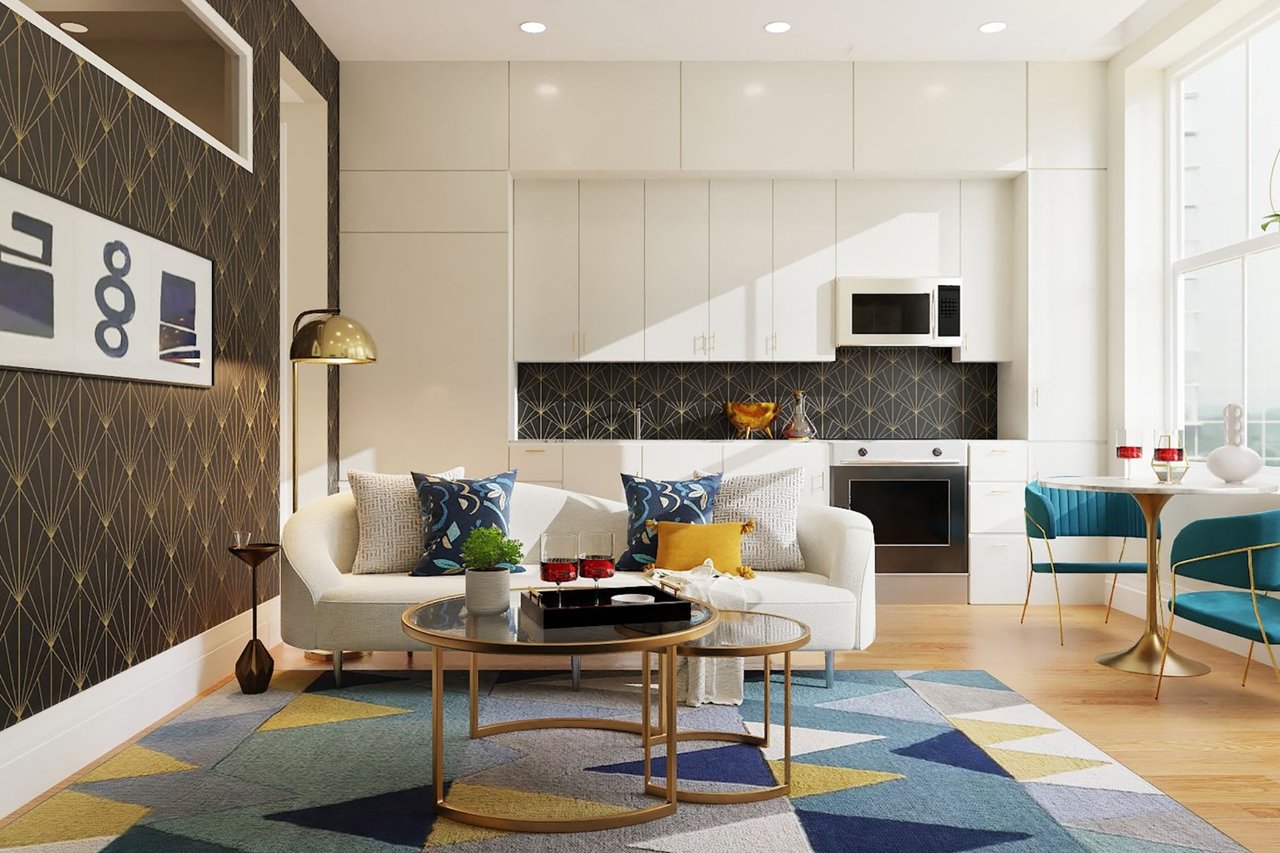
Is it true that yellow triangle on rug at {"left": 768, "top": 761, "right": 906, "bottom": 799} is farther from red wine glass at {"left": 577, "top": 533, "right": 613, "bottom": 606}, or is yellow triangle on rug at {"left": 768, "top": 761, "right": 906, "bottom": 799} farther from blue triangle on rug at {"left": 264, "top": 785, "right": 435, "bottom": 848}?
blue triangle on rug at {"left": 264, "top": 785, "right": 435, "bottom": 848}

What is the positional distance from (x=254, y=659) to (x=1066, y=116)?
4992mm

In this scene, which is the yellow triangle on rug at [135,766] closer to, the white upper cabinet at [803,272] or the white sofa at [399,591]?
the white sofa at [399,591]

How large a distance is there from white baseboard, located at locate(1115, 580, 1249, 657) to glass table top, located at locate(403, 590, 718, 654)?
9.44 ft

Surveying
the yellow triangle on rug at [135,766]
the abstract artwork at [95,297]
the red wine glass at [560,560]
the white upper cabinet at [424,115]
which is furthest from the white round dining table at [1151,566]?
the white upper cabinet at [424,115]

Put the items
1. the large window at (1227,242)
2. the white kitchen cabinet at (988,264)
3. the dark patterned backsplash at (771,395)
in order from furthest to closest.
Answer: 1. the dark patterned backsplash at (771,395)
2. the white kitchen cabinet at (988,264)
3. the large window at (1227,242)

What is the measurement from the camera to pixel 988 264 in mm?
5938

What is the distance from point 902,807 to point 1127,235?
4.04 meters

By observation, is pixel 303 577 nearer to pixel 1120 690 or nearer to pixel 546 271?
pixel 546 271

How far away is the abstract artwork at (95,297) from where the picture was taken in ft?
8.71

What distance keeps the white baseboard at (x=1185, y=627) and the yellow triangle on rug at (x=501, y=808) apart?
3.12 metres

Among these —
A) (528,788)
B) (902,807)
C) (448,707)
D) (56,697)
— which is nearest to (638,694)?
(448,707)

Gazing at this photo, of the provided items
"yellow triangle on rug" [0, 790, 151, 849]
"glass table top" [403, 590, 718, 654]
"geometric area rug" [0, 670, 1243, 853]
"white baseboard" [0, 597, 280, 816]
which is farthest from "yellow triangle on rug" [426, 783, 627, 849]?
"white baseboard" [0, 597, 280, 816]

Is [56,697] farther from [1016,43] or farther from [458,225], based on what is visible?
[1016,43]

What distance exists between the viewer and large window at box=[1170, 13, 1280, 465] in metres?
4.62
